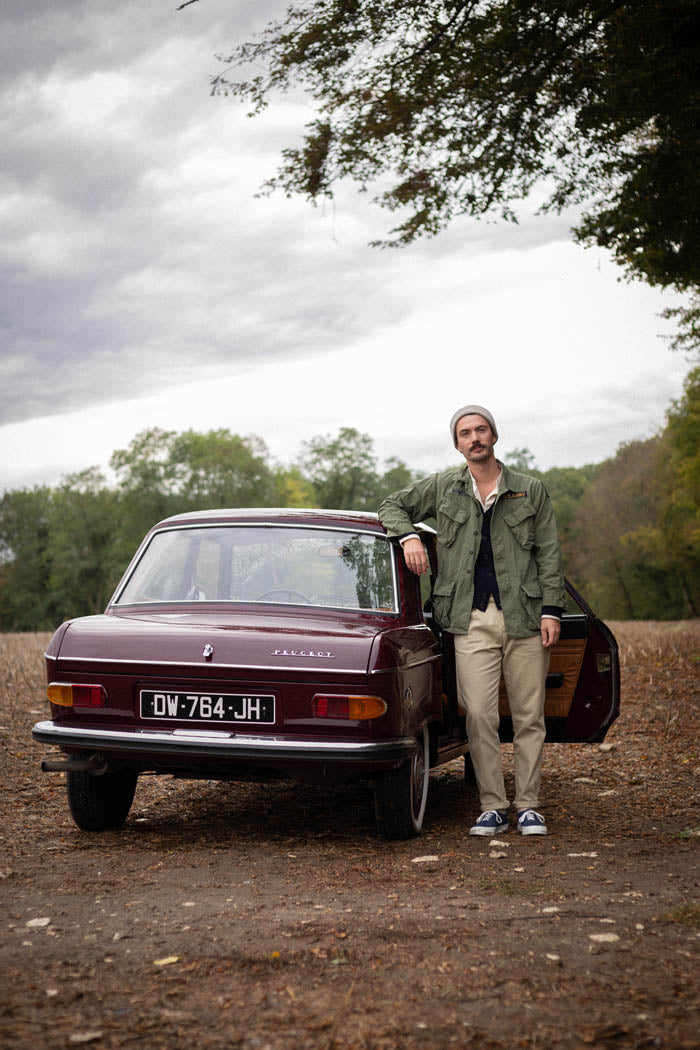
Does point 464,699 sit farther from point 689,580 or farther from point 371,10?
point 689,580

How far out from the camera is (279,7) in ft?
37.6

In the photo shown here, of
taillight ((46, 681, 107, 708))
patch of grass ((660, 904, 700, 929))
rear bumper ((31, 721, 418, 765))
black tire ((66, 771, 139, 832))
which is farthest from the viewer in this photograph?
black tire ((66, 771, 139, 832))

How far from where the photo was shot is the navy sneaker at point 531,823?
19.4ft

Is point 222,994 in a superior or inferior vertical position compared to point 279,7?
inferior

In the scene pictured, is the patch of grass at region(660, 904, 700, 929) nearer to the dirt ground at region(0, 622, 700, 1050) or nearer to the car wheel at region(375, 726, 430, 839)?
the dirt ground at region(0, 622, 700, 1050)

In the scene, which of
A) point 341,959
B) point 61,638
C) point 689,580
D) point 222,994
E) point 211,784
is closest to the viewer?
point 222,994

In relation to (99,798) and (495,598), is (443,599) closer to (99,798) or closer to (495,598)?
(495,598)

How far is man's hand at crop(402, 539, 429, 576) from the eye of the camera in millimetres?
5859

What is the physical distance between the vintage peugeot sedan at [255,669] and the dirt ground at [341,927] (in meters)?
0.43

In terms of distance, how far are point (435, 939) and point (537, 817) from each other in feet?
7.46

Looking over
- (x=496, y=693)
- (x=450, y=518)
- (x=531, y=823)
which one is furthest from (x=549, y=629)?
(x=531, y=823)

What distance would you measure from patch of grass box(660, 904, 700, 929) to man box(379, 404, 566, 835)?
5.61 ft

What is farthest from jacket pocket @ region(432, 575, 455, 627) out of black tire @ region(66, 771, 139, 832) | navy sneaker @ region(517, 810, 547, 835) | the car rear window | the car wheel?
black tire @ region(66, 771, 139, 832)

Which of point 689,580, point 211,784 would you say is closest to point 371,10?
point 211,784
